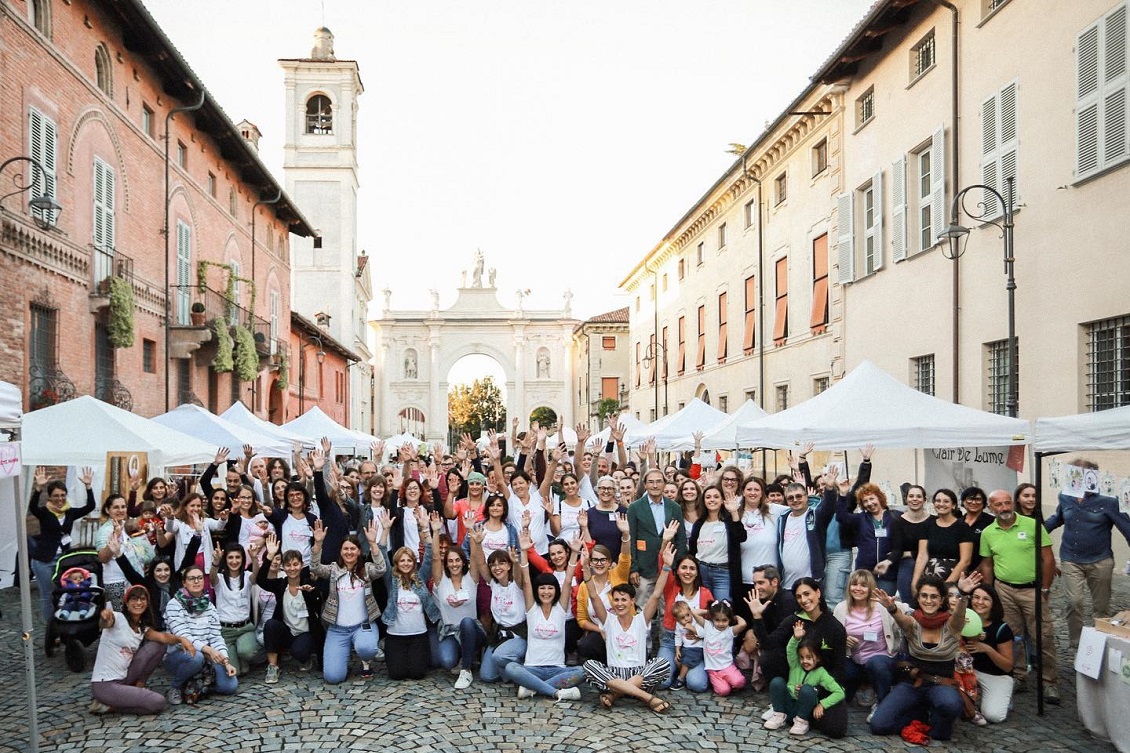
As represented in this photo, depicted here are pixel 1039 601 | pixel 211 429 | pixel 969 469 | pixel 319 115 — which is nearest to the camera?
pixel 1039 601

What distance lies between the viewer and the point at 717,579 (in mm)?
8469

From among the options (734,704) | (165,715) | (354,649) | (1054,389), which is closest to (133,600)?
(165,715)

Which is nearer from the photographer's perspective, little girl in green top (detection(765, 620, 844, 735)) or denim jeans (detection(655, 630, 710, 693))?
little girl in green top (detection(765, 620, 844, 735))

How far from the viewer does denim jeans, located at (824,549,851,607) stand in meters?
8.68

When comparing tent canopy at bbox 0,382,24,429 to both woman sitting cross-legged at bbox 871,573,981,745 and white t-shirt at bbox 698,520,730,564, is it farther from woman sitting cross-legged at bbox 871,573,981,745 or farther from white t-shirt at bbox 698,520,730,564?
woman sitting cross-legged at bbox 871,573,981,745

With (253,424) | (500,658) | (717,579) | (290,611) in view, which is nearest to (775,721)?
(717,579)

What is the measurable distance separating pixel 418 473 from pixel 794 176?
49.2ft

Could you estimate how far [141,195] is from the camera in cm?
1897

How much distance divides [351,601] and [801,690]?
4023mm

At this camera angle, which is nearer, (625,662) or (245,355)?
(625,662)

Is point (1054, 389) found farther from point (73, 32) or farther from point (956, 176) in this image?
point (73, 32)

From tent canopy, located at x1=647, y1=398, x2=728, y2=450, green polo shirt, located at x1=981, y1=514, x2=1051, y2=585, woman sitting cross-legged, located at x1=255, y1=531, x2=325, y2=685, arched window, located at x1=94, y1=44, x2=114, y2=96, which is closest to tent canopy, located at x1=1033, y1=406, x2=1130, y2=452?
green polo shirt, located at x1=981, y1=514, x2=1051, y2=585

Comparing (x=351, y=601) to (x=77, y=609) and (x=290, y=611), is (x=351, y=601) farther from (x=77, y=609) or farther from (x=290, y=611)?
(x=77, y=609)

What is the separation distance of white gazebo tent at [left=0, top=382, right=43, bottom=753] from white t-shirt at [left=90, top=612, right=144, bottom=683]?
933 millimetres
